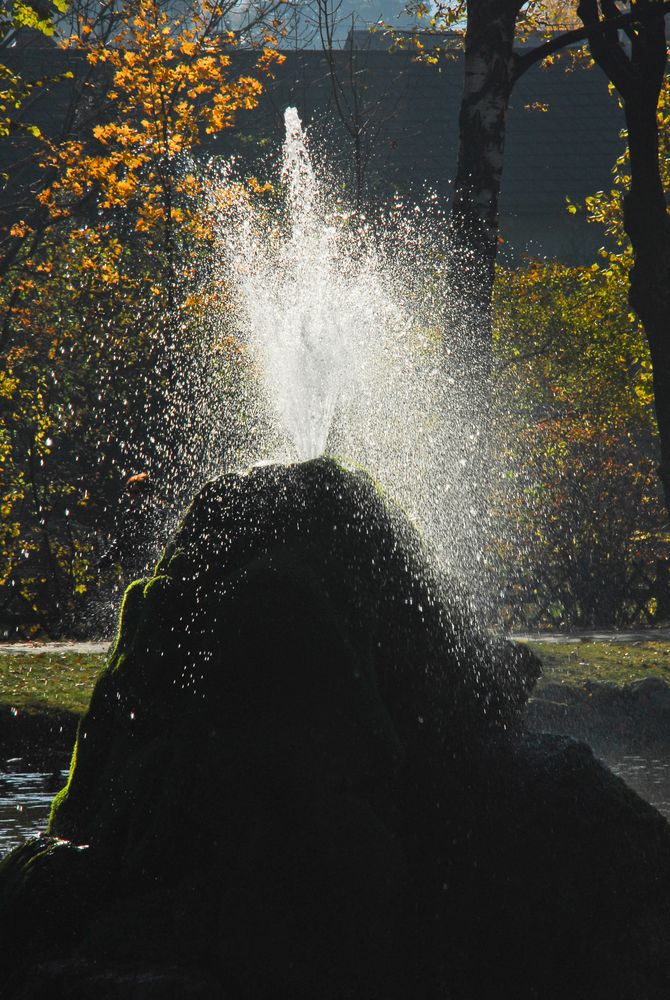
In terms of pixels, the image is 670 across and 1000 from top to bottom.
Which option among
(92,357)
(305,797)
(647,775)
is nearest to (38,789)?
(305,797)

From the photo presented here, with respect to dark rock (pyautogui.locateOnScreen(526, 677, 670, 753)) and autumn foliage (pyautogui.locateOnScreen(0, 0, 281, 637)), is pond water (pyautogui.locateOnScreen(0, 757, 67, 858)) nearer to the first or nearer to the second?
dark rock (pyautogui.locateOnScreen(526, 677, 670, 753))

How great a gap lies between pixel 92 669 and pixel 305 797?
6278 millimetres

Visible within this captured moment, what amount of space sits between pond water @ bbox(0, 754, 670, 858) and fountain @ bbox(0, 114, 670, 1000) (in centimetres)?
178

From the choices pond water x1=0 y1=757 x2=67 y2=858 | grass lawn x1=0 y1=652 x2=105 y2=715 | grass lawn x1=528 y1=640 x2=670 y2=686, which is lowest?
pond water x1=0 y1=757 x2=67 y2=858

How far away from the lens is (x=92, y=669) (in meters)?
10.5


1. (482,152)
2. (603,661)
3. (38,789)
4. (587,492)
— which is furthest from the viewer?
(587,492)

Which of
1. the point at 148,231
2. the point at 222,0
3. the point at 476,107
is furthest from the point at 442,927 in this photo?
the point at 222,0

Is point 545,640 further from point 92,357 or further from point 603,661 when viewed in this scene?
point 92,357

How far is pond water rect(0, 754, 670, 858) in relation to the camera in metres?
6.84

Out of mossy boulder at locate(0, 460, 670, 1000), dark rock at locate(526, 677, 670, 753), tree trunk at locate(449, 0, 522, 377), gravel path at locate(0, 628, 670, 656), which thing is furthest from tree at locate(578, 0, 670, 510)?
mossy boulder at locate(0, 460, 670, 1000)

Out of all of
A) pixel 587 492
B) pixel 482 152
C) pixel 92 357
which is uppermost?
pixel 482 152

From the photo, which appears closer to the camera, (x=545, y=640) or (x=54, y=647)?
(x=54, y=647)

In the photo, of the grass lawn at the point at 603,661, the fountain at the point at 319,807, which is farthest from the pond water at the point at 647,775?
the fountain at the point at 319,807

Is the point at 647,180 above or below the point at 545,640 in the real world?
above
